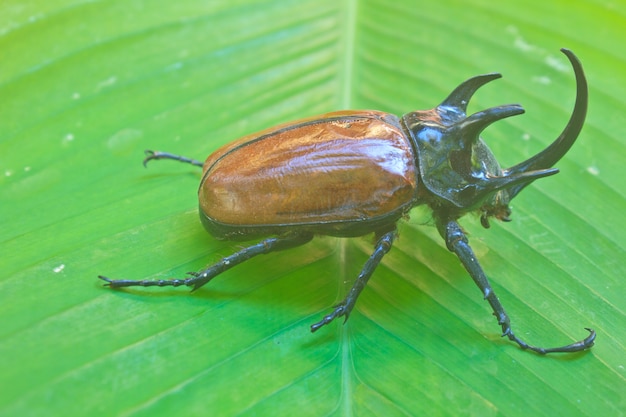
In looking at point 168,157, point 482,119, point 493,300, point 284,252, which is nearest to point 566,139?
point 482,119

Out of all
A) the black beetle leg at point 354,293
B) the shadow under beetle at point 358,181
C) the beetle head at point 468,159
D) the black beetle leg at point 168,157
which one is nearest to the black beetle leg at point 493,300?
the shadow under beetle at point 358,181

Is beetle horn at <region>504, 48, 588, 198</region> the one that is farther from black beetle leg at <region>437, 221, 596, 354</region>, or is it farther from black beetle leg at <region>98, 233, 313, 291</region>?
black beetle leg at <region>98, 233, 313, 291</region>

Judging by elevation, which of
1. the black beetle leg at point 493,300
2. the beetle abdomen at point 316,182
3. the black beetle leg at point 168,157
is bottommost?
the black beetle leg at point 493,300

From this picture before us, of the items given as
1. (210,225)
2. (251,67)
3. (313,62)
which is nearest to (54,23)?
(251,67)

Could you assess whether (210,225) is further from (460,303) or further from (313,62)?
(313,62)

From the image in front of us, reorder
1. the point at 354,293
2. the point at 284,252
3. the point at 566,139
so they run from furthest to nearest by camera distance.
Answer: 1. the point at 284,252
2. the point at 566,139
3. the point at 354,293

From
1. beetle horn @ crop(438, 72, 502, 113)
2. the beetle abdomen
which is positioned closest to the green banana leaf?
the beetle abdomen

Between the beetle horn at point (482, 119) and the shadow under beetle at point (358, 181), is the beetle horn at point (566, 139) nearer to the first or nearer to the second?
the shadow under beetle at point (358, 181)

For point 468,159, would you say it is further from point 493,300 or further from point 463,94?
point 493,300
